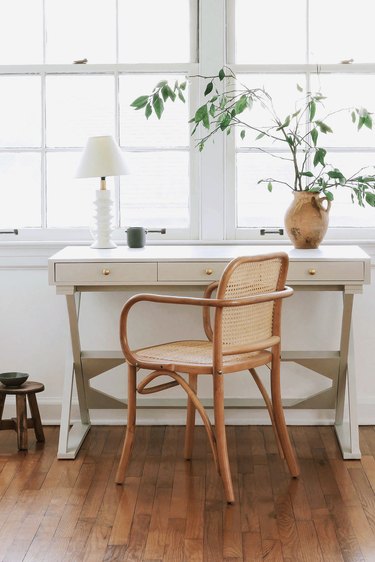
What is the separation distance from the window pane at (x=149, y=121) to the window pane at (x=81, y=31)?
177 millimetres

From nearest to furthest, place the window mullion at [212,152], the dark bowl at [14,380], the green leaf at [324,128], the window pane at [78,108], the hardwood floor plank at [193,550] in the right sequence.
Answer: the hardwood floor plank at [193,550] → the green leaf at [324,128] → the dark bowl at [14,380] → the window mullion at [212,152] → the window pane at [78,108]

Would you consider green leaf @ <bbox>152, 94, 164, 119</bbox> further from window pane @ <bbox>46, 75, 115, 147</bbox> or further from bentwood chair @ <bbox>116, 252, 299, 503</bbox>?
bentwood chair @ <bbox>116, 252, 299, 503</bbox>

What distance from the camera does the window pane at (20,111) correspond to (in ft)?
15.4

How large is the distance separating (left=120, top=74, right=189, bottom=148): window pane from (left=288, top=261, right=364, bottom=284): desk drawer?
1004 millimetres

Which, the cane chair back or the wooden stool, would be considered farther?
the wooden stool

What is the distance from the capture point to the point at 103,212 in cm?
442

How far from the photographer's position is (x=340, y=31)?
15.3ft

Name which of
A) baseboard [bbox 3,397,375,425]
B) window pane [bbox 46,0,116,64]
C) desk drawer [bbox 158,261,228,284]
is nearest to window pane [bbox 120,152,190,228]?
window pane [bbox 46,0,116,64]

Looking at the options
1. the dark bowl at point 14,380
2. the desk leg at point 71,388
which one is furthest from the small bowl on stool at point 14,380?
the desk leg at point 71,388

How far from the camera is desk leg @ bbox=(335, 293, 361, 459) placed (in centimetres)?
418

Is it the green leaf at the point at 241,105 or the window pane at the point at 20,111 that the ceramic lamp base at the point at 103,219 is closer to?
the window pane at the point at 20,111

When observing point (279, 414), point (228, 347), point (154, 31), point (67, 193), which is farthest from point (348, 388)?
point (154, 31)

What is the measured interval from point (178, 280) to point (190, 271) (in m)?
0.07

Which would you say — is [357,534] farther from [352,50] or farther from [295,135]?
[352,50]
